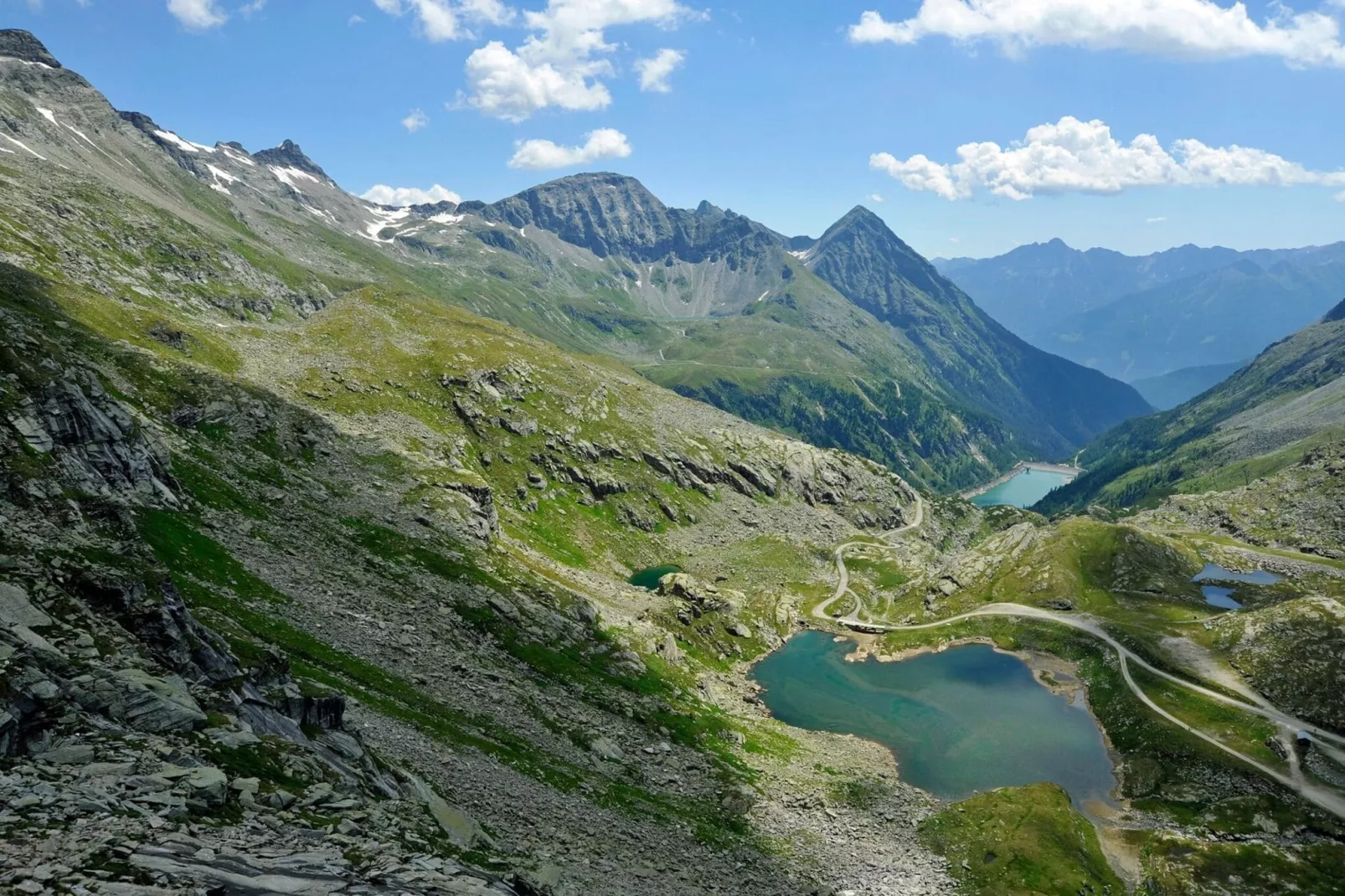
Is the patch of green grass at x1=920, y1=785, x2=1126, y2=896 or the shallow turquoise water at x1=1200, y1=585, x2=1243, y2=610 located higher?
the shallow turquoise water at x1=1200, y1=585, x2=1243, y2=610

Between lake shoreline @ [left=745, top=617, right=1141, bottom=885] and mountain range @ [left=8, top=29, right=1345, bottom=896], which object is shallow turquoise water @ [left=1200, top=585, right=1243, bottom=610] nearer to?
mountain range @ [left=8, top=29, right=1345, bottom=896]

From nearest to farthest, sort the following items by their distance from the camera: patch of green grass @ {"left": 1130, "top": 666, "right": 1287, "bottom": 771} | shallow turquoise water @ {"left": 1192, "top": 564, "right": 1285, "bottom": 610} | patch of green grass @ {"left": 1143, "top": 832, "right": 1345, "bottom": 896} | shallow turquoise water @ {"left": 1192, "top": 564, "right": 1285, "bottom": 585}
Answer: patch of green grass @ {"left": 1143, "top": 832, "right": 1345, "bottom": 896}
patch of green grass @ {"left": 1130, "top": 666, "right": 1287, "bottom": 771}
shallow turquoise water @ {"left": 1192, "top": 564, "right": 1285, "bottom": 610}
shallow turquoise water @ {"left": 1192, "top": 564, "right": 1285, "bottom": 585}

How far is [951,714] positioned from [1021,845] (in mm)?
40498

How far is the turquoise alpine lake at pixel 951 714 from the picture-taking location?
298ft

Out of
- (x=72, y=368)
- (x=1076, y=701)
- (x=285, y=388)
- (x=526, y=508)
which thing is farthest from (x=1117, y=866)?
(x=285, y=388)

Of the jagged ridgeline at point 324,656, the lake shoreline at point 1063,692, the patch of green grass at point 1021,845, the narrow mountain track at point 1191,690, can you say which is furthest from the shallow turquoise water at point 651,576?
the patch of green grass at point 1021,845

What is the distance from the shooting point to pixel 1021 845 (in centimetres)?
6862

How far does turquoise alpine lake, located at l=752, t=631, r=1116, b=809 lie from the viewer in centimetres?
9069

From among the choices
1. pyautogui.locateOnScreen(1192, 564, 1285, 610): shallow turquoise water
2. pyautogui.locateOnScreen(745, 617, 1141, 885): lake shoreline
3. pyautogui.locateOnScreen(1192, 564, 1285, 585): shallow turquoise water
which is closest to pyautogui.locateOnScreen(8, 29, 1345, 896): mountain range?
pyautogui.locateOnScreen(745, 617, 1141, 885): lake shoreline

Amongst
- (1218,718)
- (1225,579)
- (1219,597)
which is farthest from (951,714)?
(1225,579)

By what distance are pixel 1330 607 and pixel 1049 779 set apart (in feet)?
190

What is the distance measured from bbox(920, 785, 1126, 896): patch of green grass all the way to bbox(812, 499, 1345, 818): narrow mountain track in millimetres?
28430

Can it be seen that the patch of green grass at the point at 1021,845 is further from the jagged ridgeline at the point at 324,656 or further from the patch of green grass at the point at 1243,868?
the patch of green grass at the point at 1243,868

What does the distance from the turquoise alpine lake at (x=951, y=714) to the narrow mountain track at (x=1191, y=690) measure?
31.5 ft
